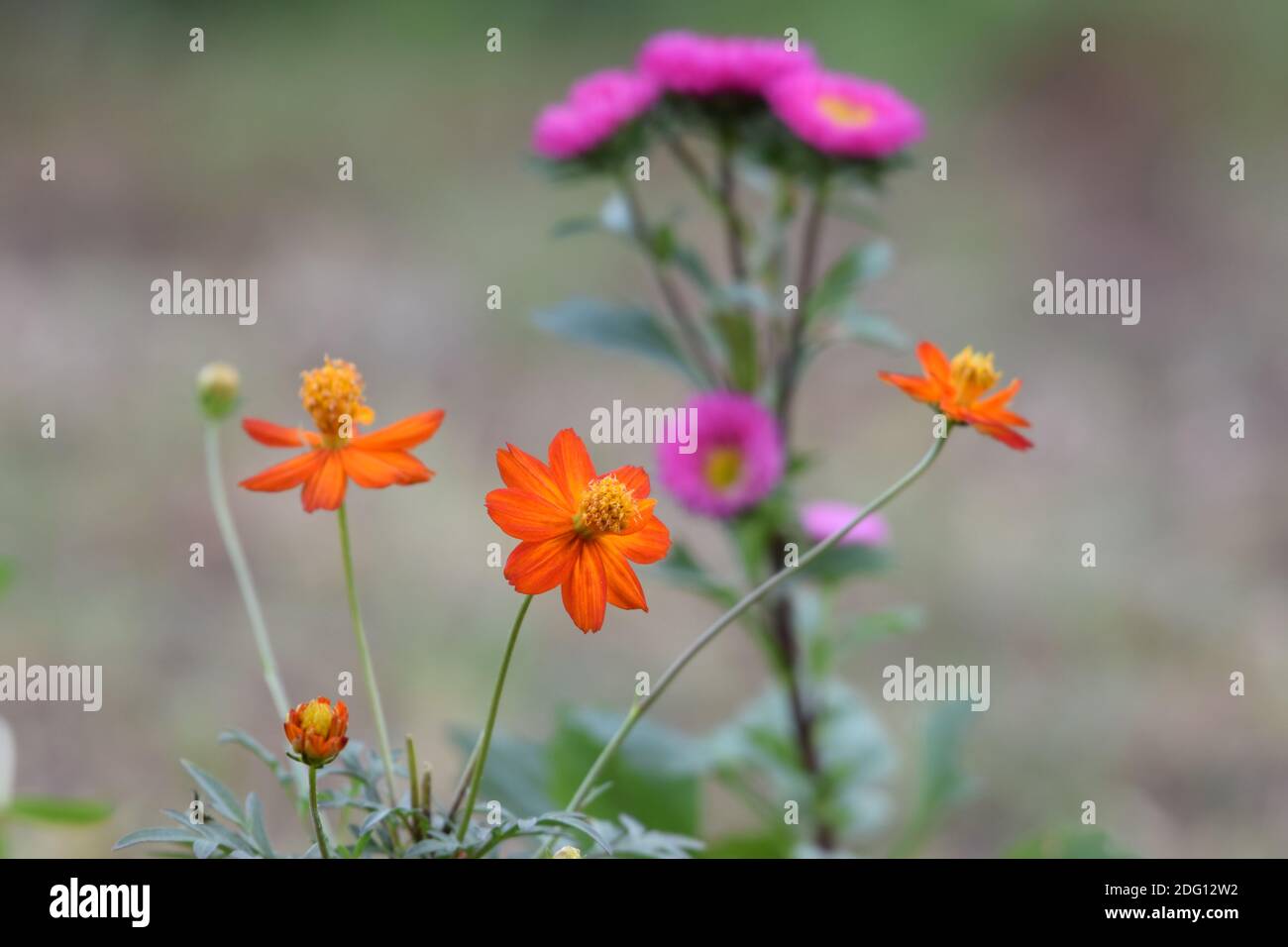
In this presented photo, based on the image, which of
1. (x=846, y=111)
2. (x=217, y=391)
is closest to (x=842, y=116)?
(x=846, y=111)

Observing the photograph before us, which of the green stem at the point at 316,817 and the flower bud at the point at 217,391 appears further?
the flower bud at the point at 217,391

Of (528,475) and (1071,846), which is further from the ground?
(528,475)

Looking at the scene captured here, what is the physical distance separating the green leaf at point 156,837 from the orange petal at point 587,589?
0.10m

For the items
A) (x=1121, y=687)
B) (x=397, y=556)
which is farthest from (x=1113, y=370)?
(x=397, y=556)

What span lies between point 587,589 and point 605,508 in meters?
0.02

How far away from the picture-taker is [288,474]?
0.99 feet

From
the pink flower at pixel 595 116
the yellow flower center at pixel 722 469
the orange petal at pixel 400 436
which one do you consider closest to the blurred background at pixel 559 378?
the pink flower at pixel 595 116

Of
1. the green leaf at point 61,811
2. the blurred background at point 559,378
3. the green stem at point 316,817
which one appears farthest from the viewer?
the blurred background at point 559,378

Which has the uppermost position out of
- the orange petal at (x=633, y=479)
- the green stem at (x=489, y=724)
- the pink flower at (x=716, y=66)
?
the pink flower at (x=716, y=66)

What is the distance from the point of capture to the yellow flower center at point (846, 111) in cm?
58

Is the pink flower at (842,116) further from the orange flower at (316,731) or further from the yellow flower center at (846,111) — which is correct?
the orange flower at (316,731)

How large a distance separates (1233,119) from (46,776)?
196 cm

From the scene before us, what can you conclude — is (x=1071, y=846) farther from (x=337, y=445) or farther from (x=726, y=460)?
(x=337, y=445)
